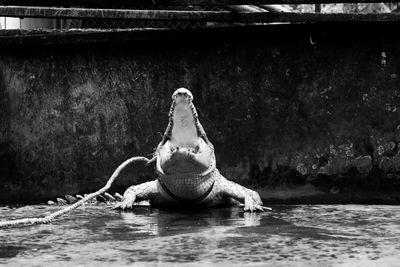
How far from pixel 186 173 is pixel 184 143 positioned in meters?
0.19

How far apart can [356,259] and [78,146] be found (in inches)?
142

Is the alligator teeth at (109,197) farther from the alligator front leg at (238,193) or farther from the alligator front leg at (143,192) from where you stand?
the alligator front leg at (238,193)

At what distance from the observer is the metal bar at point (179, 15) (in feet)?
18.9

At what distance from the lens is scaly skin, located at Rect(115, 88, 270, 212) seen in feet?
15.6

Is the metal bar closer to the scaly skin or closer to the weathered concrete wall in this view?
the weathered concrete wall

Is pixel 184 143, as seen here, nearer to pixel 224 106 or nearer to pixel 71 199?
pixel 224 106

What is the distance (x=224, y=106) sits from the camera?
19.9 feet

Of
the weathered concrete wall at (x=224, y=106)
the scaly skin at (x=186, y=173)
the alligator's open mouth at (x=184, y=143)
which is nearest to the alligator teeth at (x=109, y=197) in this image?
the weathered concrete wall at (x=224, y=106)

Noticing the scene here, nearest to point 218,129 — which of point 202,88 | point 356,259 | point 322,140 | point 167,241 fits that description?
point 202,88

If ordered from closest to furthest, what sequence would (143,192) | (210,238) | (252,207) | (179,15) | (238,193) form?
1. (210,238)
2. (252,207)
3. (238,193)
4. (143,192)
5. (179,15)

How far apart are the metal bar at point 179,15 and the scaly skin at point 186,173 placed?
1.22 metres

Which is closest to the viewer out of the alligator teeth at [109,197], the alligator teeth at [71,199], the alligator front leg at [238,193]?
the alligator front leg at [238,193]

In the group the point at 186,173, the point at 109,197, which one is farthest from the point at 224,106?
the point at 186,173

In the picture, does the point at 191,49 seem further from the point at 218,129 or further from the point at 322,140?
the point at 322,140
